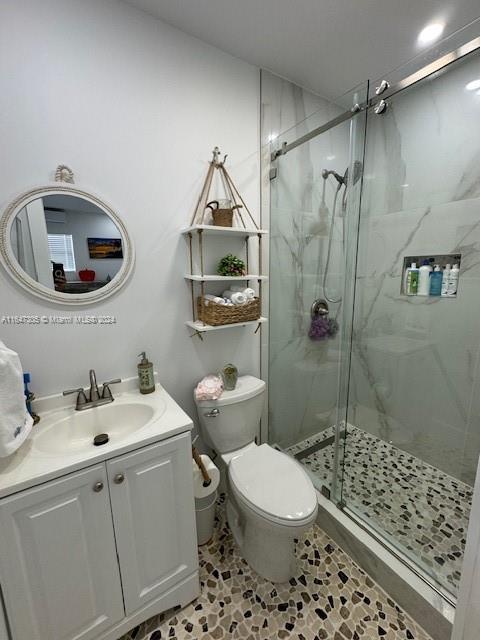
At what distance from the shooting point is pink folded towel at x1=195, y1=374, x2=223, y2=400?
4.81ft

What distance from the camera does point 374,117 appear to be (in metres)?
1.50

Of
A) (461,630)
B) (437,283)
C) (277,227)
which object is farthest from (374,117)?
(461,630)

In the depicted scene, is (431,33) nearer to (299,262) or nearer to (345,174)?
(345,174)

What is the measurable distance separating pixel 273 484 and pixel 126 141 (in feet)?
5.69

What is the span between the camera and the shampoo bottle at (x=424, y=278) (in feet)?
5.66

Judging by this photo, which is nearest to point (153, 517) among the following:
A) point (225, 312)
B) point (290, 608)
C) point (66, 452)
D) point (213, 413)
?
point (66, 452)

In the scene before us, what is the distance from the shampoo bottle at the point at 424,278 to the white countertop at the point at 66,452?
1.61m

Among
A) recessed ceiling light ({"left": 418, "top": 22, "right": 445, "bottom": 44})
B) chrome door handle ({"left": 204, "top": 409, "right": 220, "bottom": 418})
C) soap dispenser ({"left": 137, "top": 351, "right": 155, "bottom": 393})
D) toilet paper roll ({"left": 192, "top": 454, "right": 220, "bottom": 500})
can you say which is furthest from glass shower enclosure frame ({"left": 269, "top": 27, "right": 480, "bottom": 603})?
soap dispenser ({"left": 137, "top": 351, "right": 155, "bottom": 393})

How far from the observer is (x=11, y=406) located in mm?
895

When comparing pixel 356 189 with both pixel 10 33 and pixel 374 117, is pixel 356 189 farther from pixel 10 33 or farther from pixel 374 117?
pixel 10 33

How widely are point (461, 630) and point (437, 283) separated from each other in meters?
1.54

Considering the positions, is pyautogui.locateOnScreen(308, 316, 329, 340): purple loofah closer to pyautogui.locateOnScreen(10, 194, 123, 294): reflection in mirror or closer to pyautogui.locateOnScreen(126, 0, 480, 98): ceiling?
pyautogui.locateOnScreen(10, 194, 123, 294): reflection in mirror

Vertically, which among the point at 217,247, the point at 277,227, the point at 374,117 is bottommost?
the point at 217,247

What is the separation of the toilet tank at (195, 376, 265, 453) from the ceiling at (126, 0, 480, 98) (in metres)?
1.81
